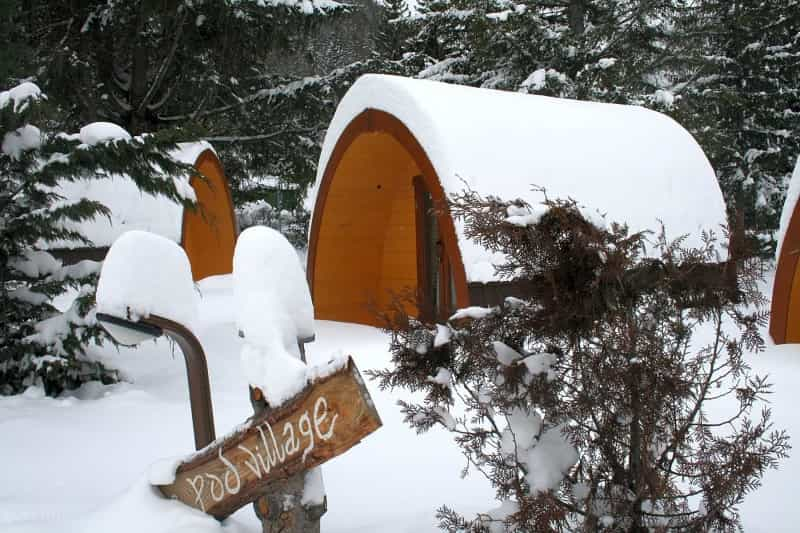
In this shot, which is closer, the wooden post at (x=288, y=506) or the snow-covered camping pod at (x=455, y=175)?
the wooden post at (x=288, y=506)

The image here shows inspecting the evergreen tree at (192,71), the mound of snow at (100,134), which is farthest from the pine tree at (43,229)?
the evergreen tree at (192,71)

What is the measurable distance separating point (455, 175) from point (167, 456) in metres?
2.71

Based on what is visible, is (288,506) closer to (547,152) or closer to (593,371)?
(593,371)

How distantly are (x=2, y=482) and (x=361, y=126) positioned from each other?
476cm

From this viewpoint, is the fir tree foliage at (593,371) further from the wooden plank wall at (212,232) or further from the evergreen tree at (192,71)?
the wooden plank wall at (212,232)

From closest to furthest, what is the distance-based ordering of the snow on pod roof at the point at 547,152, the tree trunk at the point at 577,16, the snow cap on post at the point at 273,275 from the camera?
1. the snow cap on post at the point at 273,275
2. the snow on pod roof at the point at 547,152
3. the tree trunk at the point at 577,16

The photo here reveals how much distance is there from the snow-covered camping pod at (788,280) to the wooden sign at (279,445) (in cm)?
564

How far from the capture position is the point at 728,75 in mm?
15773

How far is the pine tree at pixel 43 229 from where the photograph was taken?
4691 mm

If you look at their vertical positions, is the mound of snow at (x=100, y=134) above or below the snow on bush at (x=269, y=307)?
above

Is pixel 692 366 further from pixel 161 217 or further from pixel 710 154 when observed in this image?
pixel 710 154

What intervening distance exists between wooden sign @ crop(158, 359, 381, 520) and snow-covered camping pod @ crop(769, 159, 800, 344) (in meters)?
5.64

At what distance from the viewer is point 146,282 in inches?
100

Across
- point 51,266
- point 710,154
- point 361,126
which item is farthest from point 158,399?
point 710,154
